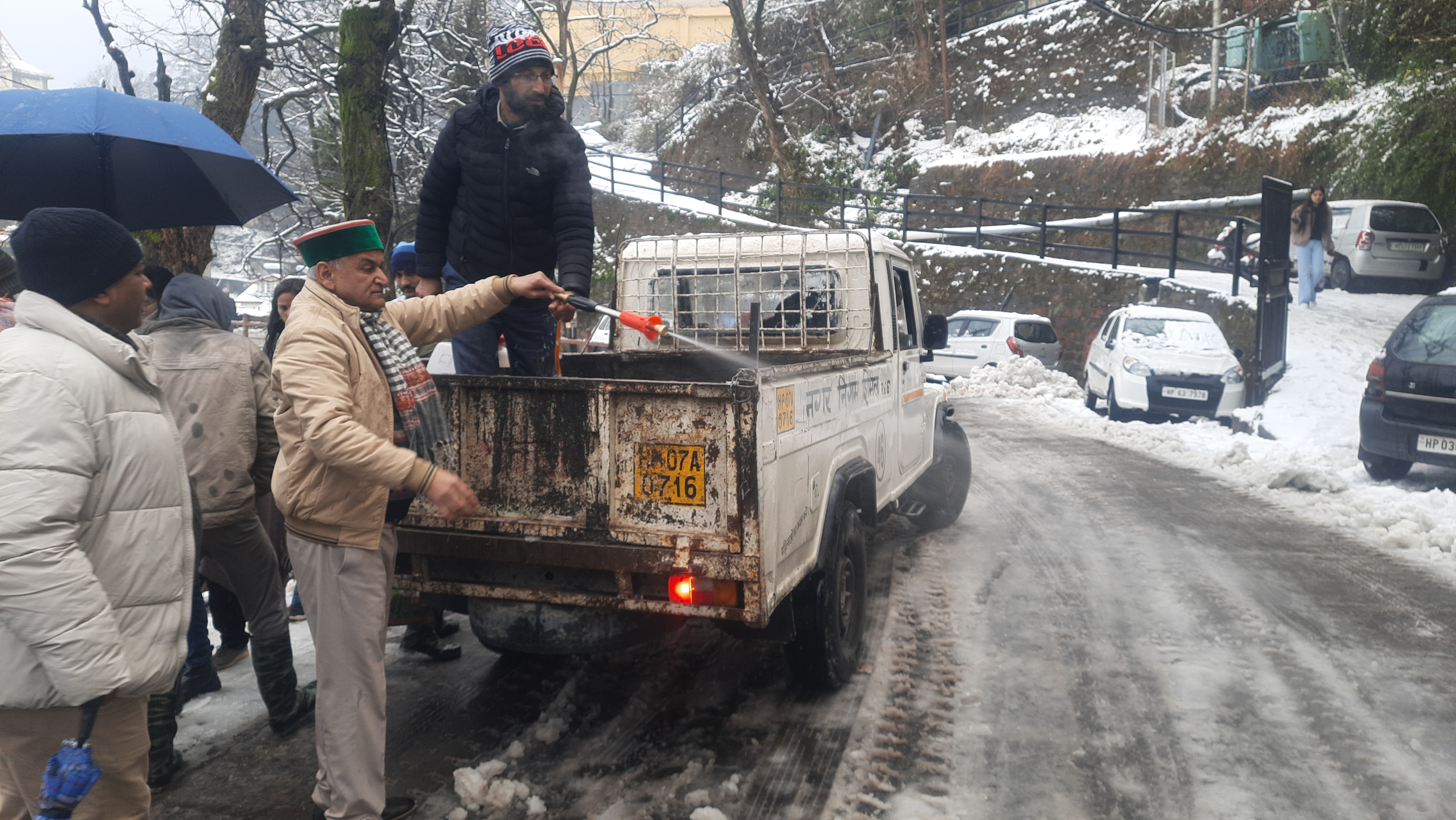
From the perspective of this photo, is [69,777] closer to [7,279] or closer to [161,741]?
[161,741]

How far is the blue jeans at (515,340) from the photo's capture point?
4555 mm

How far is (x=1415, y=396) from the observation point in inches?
320

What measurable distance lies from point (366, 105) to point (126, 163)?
2889 mm

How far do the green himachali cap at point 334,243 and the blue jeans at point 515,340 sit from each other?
1434 millimetres

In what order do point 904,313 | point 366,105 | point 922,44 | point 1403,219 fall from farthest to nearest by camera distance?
point 922,44
point 1403,219
point 366,105
point 904,313

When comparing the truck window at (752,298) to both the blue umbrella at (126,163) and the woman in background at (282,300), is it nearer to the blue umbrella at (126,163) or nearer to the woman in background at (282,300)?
the woman in background at (282,300)

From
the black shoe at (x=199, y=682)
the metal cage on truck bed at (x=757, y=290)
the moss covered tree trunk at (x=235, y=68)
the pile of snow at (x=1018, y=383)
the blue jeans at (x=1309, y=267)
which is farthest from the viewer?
the pile of snow at (x=1018, y=383)

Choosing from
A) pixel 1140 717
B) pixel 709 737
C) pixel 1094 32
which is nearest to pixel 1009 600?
pixel 1140 717

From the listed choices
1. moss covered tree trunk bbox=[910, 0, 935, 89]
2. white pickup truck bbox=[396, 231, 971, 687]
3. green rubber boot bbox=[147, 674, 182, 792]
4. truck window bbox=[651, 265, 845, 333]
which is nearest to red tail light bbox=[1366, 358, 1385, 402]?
truck window bbox=[651, 265, 845, 333]

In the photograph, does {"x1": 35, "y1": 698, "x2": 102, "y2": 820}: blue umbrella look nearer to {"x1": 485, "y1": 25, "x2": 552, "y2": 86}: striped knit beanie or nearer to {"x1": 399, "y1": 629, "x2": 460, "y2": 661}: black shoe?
{"x1": 399, "y1": 629, "x2": 460, "y2": 661}: black shoe

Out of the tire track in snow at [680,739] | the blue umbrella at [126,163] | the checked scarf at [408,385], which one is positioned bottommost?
the tire track in snow at [680,739]

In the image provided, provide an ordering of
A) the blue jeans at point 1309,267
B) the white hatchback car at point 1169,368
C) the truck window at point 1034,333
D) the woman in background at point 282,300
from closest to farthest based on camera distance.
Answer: the woman in background at point 282,300 → the white hatchback car at point 1169,368 → the blue jeans at point 1309,267 → the truck window at point 1034,333

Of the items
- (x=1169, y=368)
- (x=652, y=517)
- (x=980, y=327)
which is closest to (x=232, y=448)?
(x=652, y=517)

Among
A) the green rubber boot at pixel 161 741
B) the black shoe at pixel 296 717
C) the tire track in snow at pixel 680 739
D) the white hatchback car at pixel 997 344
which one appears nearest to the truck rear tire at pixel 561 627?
the tire track in snow at pixel 680 739
